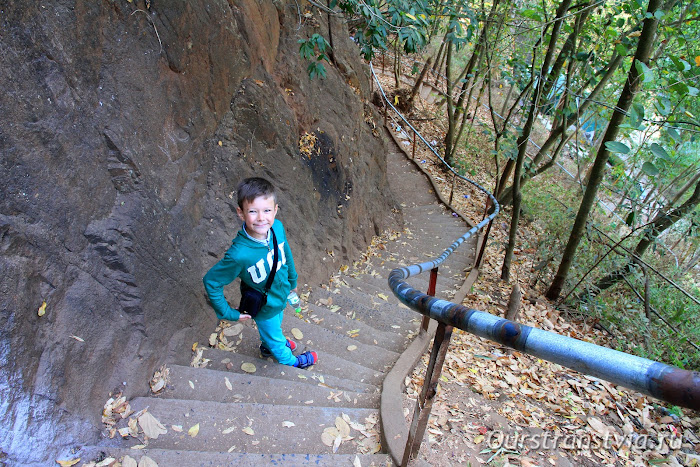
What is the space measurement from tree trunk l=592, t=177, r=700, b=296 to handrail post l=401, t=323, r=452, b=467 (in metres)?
4.07

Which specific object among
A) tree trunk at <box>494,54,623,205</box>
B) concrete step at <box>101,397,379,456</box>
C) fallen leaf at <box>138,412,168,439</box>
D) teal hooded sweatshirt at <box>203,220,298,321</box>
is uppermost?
tree trunk at <box>494,54,623,205</box>

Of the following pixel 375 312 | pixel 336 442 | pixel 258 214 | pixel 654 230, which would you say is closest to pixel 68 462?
pixel 336 442

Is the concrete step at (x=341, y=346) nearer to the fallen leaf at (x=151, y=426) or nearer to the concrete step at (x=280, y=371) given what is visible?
the concrete step at (x=280, y=371)

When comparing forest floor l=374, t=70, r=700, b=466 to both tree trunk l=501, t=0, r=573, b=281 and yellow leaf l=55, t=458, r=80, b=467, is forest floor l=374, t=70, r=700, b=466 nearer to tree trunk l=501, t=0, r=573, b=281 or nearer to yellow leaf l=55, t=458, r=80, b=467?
tree trunk l=501, t=0, r=573, b=281

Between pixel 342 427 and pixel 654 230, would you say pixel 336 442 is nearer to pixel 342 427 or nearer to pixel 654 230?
pixel 342 427

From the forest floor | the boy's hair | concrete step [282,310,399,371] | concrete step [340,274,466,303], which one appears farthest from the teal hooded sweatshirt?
concrete step [340,274,466,303]

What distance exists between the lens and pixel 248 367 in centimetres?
303

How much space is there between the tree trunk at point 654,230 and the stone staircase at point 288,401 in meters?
3.24

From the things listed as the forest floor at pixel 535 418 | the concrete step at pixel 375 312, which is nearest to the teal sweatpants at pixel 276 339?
the forest floor at pixel 535 418

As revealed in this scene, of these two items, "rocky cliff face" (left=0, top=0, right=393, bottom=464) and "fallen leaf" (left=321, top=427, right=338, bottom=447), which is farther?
"fallen leaf" (left=321, top=427, right=338, bottom=447)

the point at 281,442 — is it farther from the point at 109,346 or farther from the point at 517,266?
the point at 517,266

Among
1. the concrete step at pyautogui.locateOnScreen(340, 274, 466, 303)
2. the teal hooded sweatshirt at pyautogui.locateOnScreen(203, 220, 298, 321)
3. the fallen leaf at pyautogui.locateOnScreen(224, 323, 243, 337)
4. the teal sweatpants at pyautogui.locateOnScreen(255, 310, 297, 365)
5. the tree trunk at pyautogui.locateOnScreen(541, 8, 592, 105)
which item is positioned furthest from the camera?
the tree trunk at pyautogui.locateOnScreen(541, 8, 592, 105)

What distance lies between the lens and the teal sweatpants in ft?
9.52

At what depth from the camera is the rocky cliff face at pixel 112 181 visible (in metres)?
1.92
